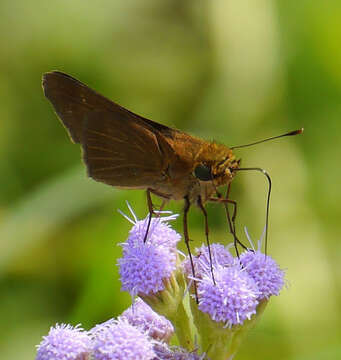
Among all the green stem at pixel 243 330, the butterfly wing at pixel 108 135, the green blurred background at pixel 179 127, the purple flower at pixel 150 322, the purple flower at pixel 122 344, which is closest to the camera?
the purple flower at pixel 122 344

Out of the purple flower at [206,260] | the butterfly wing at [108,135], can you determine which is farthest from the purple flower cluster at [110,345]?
the butterfly wing at [108,135]

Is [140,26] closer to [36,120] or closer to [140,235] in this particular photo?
[36,120]

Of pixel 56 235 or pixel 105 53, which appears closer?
pixel 56 235

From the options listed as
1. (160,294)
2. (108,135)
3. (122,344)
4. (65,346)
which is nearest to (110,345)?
(122,344)

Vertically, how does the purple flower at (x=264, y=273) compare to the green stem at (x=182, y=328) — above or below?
above

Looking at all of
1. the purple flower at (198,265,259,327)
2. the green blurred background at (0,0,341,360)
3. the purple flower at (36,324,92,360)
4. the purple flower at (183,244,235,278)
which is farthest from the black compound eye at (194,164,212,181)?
the green blurred background at (0,0,341,360)

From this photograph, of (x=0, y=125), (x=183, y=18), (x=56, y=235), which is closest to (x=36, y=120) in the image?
(x=0, y=125)

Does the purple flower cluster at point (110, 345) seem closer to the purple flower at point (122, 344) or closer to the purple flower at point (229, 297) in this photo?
the purple flower at point (122, 344)
